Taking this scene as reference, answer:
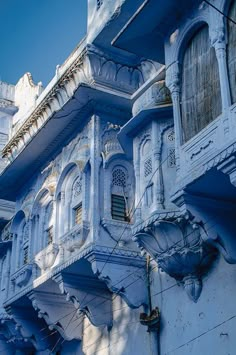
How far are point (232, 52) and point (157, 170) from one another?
3165 millimetres

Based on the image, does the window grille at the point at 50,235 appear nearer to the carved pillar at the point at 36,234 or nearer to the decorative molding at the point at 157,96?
the carved pillar at the point at 36,234

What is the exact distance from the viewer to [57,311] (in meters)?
15.1

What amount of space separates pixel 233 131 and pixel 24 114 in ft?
55.1

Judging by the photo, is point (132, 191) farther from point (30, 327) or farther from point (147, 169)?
point (30, 327)

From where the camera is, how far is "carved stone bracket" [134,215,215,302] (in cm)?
1101

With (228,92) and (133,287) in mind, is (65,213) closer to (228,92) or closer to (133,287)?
(133,287)

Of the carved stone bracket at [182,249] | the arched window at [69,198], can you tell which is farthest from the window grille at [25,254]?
the carved stone bracket at [182,249]

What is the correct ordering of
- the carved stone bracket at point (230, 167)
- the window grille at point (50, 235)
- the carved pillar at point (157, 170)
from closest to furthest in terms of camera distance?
the carved stone bracket at point (230, 167) → the carved pillar at point (157, 170) → the window grille at point (50, 235)

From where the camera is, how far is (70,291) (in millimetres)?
13688

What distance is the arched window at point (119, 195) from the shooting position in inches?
543

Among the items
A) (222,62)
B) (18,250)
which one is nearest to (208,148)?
(222,62)

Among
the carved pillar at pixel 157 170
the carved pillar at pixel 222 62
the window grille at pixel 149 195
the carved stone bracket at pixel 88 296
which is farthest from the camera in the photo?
the carved stone bracket at pixel 88 296

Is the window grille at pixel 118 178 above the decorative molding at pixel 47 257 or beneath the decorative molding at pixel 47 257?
above

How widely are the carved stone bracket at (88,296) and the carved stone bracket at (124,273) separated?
136 cm
